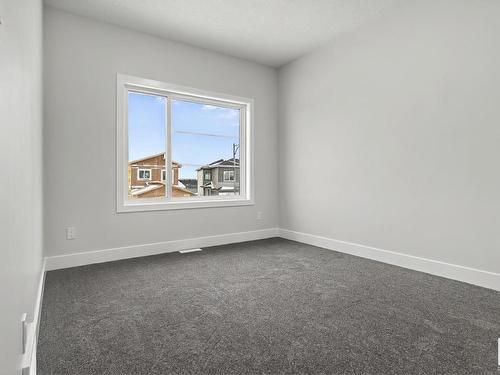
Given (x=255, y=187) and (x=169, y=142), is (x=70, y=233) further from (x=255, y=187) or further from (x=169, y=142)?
Result: (x=255, y=187)

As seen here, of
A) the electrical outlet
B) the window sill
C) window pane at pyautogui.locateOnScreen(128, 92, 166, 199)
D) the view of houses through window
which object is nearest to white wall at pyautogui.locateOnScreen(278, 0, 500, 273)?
the window sill

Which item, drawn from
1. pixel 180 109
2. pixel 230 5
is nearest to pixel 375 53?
pixel 230 5

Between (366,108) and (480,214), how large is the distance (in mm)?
1576

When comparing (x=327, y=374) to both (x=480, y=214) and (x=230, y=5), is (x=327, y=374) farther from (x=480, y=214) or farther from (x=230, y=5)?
(x=230, y=5)

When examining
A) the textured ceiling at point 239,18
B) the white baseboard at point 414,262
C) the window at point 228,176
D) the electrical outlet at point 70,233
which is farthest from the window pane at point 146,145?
the white baseboard at point 414,262

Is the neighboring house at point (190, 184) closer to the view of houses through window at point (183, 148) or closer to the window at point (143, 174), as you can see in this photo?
the view of houses through window at point (183, 148)

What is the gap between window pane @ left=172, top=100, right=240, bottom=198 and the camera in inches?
159

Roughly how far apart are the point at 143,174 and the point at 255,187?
162 centimetres

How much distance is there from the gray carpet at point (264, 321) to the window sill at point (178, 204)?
28.4 inches

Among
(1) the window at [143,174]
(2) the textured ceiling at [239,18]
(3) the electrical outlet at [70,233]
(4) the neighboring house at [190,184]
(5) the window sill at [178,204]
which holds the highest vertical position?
(2) the textured ceiling at [239,18]

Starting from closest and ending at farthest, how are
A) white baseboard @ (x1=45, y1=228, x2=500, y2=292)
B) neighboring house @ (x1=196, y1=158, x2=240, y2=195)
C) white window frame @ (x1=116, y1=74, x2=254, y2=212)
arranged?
1. white baseboard @ (x1=45, y1=228, x2=500, y2=292)
2. white window frame @ (x1=116, y1=74, x2=254, y2=212)
3. neighboring house @ (x1=196, y1=158, x2=240, y2=195)

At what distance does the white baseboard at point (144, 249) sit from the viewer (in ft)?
10.2

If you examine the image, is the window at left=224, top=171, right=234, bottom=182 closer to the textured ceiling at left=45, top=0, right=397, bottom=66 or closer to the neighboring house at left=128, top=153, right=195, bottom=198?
the neighboring house at left=128, top=153, right=195, bottom=198

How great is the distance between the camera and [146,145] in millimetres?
3773
